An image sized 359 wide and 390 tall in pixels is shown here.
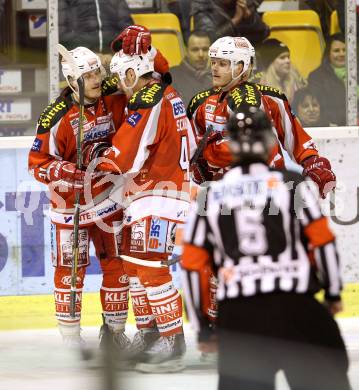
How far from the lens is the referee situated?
389 cm

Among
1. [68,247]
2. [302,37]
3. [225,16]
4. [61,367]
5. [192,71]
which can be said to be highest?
[225,16]

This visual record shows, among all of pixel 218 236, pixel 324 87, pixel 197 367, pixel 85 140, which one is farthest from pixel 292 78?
pixel 218 236

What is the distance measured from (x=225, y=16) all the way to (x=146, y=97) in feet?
7.68

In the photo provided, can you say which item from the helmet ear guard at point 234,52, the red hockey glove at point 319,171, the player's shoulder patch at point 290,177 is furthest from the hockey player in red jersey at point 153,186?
the player's shoulder patch at point 290,177

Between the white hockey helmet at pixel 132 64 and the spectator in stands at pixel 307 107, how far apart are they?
2205 millimetres

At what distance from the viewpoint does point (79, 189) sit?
666 cm

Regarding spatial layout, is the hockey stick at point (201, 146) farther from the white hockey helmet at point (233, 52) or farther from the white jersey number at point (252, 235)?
the white jersey number at point (252, 235)

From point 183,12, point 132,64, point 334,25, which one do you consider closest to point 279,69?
point 334,25

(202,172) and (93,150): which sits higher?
(93,150)

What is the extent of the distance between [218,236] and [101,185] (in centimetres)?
270

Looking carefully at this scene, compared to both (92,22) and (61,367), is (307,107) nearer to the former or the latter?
(92,22)

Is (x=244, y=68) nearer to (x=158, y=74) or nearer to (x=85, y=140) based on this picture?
(x=158, y=74)

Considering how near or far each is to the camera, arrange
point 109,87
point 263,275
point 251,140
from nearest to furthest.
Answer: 1. point 263,275
2. point 251,140
3. point 109,87

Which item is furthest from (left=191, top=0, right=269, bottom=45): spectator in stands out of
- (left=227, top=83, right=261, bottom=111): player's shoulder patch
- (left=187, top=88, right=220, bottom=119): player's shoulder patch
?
(left=227, top=83, right=261, bottom=111): player's shoulder patch
